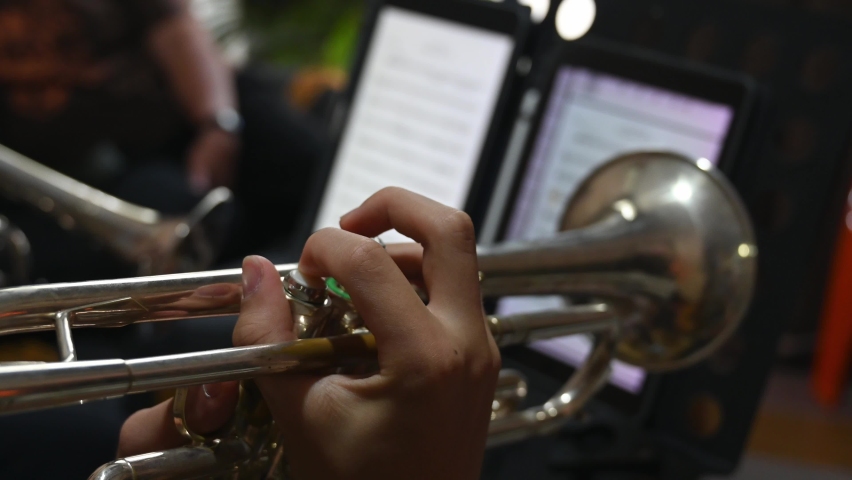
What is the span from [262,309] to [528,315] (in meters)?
0.20

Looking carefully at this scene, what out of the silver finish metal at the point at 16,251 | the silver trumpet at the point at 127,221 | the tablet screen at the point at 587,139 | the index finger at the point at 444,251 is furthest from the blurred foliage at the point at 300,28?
the index finger at the point at 444,251

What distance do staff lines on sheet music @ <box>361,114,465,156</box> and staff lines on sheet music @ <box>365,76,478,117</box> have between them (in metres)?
0.03

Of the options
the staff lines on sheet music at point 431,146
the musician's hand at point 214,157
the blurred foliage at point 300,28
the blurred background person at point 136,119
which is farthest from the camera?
the blurred foliage at point 300,28

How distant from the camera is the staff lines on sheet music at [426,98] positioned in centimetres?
85

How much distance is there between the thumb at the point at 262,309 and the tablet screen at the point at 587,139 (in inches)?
14.6

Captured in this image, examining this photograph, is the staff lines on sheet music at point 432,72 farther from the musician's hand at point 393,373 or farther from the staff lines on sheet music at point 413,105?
the musician's hand at point 393,373

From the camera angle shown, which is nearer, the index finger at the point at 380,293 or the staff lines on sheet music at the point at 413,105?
the index finger at the point at 380,293

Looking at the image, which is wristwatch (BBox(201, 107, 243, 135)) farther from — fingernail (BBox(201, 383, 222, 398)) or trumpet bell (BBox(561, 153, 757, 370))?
fingernail (BBox(201, 383, 222, 398))

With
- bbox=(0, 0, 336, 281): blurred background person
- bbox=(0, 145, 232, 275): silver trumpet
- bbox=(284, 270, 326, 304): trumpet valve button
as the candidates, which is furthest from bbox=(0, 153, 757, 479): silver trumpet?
bbox=(0, 0, 336, 281): blurred background person

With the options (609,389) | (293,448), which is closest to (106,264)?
(609,389)

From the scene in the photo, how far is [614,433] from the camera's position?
0.74 m

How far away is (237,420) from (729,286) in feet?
1.30

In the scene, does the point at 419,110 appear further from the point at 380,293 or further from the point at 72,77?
the point at 72,77

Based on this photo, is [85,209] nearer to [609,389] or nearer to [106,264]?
[106,264]
